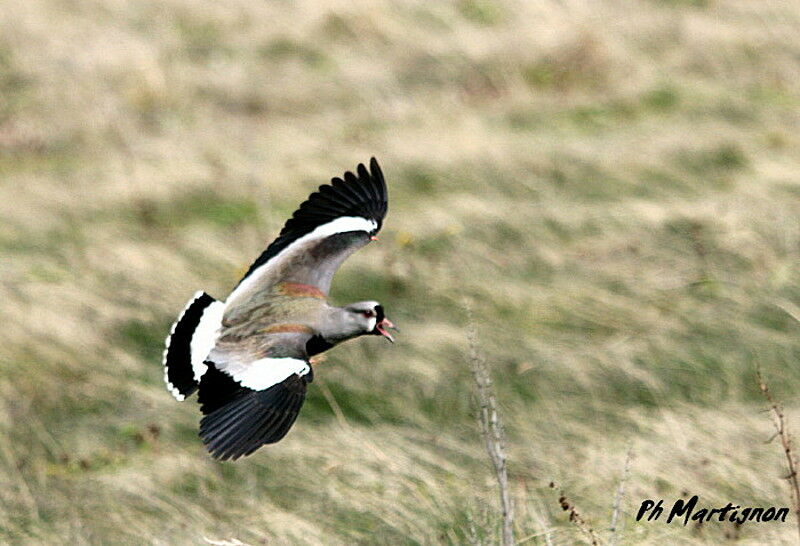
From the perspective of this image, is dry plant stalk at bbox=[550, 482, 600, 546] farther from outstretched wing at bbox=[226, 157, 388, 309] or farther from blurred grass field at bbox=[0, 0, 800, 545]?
outstretched wing at bbox=[226, 157, 388, 309]

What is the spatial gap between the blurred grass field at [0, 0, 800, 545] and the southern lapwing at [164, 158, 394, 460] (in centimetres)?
66

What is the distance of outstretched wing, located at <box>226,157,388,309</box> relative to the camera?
18.5 ft

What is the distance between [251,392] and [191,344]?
0.75m

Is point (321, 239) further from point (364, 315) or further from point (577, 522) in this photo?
point (577, 522)

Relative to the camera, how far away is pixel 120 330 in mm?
7086

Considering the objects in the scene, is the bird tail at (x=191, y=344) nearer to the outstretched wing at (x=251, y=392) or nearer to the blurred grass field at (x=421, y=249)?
the outstretched wing at (x=251, y=392)

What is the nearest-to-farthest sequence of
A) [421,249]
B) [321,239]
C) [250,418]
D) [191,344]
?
[250,418] → [191,344] → [321,239] → [421,249]

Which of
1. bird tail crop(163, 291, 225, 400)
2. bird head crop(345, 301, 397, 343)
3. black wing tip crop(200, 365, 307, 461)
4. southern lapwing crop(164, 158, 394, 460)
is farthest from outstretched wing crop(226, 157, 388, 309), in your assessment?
black wing tip crop(200, 365, 307, 461)

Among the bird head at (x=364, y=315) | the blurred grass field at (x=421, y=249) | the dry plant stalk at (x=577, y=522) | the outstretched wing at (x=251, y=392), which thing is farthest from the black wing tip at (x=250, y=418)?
the dry plant stalk at (x=577, y=522)

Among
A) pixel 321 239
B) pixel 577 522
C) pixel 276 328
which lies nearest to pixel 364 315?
pixel 276 328

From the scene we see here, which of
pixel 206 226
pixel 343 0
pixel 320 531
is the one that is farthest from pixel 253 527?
pixel 343 0

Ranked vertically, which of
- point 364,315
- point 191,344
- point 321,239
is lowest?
point 191,344

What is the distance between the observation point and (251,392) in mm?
4879

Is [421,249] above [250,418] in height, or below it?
above
